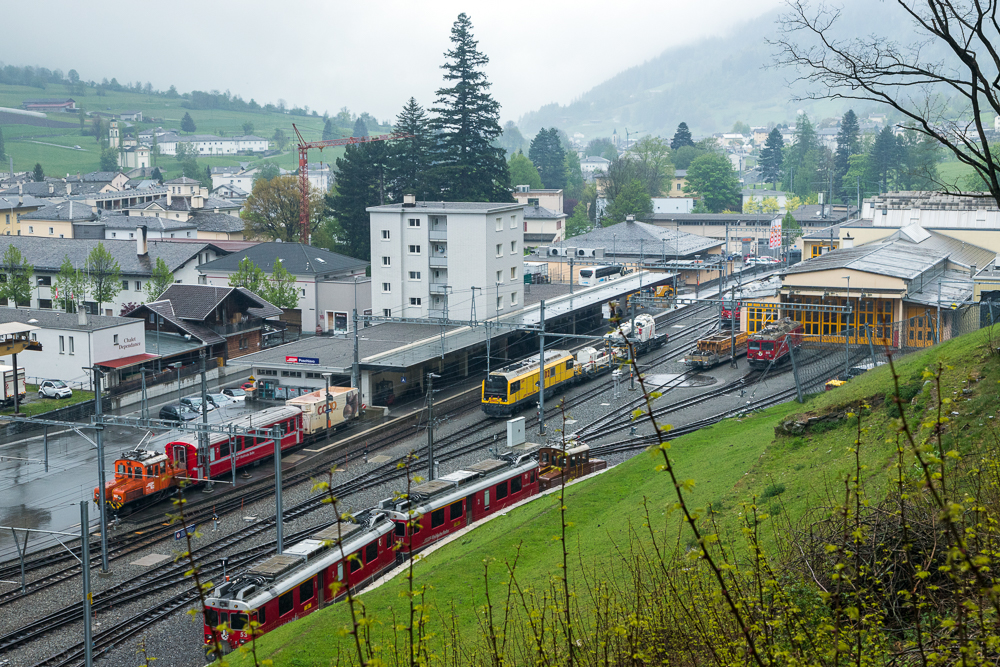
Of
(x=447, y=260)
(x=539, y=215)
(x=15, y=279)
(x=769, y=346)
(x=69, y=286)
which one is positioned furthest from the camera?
(x=539, y=215)

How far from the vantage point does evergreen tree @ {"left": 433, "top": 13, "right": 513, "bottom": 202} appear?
65.0m

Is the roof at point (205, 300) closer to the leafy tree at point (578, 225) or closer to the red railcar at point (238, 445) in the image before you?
the red railcar at point (238, 445)

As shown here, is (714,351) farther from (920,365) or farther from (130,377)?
(130,377)

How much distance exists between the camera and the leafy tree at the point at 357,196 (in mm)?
68125

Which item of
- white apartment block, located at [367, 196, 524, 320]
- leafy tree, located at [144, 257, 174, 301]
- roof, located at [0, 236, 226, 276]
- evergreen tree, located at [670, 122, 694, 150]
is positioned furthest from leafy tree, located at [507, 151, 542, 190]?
white apartment block, located at [367, 196, 524, 320]

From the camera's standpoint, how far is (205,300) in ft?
152

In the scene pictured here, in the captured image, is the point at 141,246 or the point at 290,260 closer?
the point at 141,246

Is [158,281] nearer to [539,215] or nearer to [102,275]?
[102,275]

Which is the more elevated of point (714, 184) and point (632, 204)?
point (714, 184)

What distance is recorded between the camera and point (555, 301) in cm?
5019

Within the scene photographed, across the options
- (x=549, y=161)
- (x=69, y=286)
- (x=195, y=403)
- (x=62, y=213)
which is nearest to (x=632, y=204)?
(x=549, y=161)

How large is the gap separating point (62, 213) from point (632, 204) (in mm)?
50775

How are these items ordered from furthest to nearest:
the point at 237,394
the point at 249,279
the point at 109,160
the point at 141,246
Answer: the point at 109,160 → the point at 141,246 → the point at 249,279 → the point at 237,394

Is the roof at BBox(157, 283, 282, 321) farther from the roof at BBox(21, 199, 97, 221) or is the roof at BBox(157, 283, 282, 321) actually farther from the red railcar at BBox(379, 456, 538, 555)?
the roof at BBox(21, 199, 97, 221)
